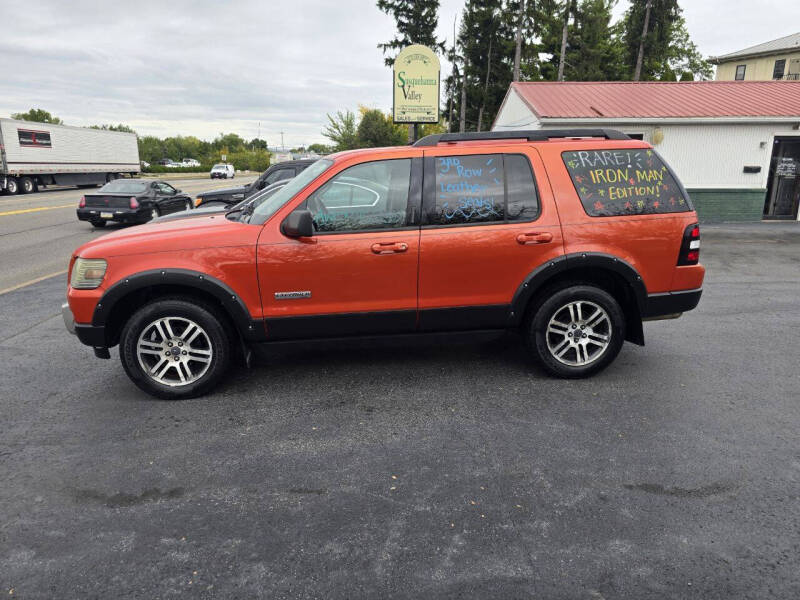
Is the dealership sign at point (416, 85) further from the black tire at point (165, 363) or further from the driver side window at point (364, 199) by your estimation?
the black tire at point (165, 363)

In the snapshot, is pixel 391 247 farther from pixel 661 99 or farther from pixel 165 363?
pixel 661 99

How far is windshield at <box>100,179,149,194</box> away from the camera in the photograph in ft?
53.3

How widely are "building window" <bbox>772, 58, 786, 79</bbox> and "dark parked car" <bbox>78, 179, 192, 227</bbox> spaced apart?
162 feet

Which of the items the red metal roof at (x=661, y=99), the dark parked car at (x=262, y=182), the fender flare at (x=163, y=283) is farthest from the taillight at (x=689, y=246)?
the red metal roof at (x=661, y=99)

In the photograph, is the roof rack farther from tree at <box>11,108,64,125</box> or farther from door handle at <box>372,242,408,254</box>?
tree at <box>11,108,64,125</box>

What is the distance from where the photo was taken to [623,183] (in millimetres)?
4348

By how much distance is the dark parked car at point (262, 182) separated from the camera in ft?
39.7

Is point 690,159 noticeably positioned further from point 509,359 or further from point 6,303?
point 6,303

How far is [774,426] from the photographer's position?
371cm

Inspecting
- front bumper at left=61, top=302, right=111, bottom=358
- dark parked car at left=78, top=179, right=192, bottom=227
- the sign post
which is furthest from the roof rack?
the sign post

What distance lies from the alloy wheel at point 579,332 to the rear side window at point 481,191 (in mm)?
865

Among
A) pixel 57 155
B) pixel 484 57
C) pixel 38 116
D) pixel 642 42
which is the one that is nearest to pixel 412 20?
pixel 484 57

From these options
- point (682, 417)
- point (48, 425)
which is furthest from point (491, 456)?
point (48, 425)

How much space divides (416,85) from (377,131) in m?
27.3
